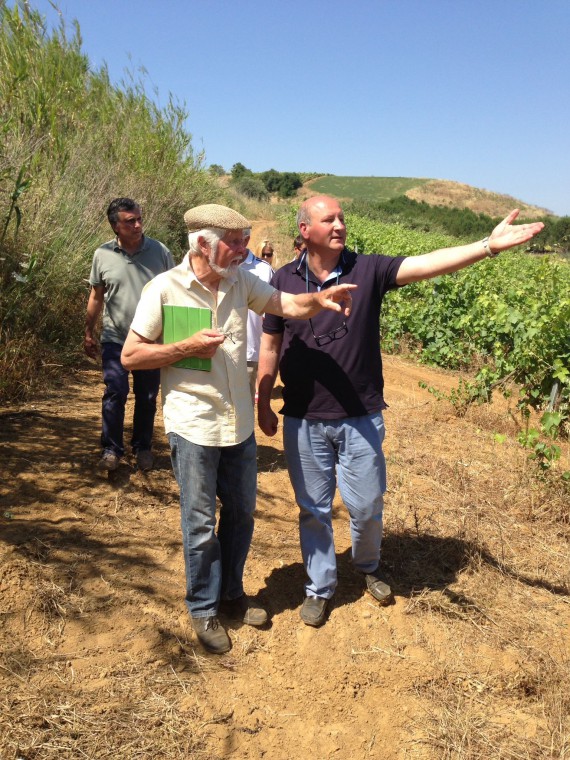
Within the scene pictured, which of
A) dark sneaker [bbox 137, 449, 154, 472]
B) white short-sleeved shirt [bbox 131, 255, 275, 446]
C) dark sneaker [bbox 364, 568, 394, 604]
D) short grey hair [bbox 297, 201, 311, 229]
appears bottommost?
dark sneaker [bbox 364, 568, 394, 604]

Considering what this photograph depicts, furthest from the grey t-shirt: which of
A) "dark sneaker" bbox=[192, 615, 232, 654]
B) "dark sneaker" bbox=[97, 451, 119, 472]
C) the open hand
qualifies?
the open hand

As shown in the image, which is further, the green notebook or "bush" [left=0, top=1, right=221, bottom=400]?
"bush" [left=0, top=1, right=221, bottom=400]

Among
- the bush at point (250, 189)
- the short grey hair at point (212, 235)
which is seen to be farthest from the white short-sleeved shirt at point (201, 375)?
the bush at point (250, 189)

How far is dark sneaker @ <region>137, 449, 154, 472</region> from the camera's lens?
15.1 feet

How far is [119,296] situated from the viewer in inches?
173

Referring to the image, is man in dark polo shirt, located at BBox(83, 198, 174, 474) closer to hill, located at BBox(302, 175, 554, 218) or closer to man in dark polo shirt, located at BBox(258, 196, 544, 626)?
man in dark polo shirt, located at BBox(258, 196, 544, 626)

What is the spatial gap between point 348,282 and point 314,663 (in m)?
1.76

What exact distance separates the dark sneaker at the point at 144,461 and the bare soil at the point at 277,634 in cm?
5

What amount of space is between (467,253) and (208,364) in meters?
1.20

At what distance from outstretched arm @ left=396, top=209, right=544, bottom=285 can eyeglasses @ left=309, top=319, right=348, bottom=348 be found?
0.33 m

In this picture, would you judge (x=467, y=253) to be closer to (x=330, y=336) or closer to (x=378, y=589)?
(x=330, y=336)

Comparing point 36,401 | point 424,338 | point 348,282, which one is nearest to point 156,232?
point 424,338

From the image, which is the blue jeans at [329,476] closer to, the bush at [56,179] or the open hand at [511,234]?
the open hand at [511,234]

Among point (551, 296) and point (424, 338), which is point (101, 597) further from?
point (424, 338)
